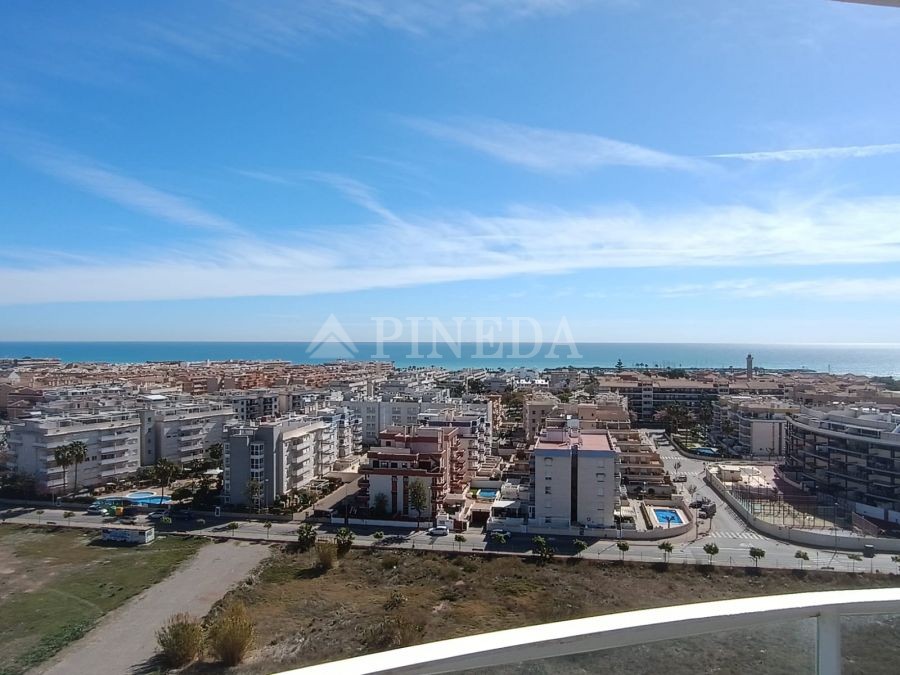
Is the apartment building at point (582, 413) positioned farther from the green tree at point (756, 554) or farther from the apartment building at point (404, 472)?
the green tree at point (756, 554)

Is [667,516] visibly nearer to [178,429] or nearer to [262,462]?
[262,462]

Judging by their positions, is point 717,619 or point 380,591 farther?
point 380,591

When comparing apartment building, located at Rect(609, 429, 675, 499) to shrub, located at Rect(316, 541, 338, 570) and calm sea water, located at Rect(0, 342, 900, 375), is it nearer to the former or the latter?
shrub, located at Rect(316, 541, 338, 570)

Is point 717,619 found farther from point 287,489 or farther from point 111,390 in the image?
point 111,390

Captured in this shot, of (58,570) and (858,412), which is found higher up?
→ (858,412)

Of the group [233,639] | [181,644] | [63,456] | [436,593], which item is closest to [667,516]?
[436,593]

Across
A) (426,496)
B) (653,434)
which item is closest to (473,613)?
(426,496)
